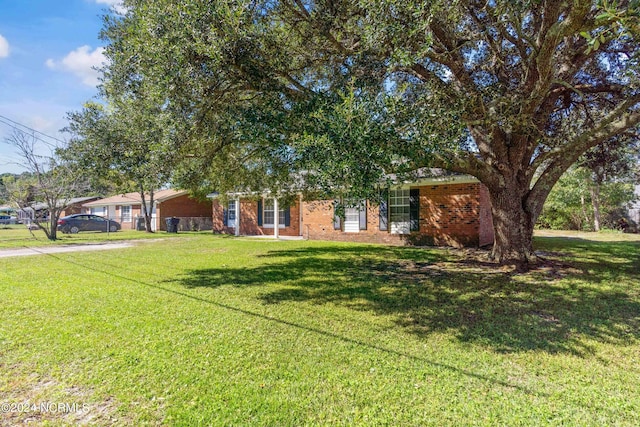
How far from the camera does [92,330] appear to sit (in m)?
4.40

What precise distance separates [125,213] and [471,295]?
32021 mm

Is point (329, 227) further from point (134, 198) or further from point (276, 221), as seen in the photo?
point (134, 198)

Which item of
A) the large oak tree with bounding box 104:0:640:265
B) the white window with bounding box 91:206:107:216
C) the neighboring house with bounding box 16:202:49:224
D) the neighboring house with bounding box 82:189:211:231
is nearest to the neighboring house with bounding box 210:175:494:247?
the large oak tree with bounding box 104:0:640:265

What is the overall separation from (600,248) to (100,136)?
1589cm

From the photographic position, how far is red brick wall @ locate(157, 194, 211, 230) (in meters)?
26.7

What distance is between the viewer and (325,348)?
12.8 feet

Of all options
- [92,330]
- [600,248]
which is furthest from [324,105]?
[600,248]

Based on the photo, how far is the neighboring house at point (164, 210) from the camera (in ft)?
87.4

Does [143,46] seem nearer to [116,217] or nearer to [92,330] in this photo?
[92,330]

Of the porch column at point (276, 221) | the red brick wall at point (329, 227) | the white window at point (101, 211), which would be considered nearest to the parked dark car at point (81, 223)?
the white window at point (101, 211)

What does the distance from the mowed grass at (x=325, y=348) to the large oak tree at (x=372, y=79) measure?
211cm

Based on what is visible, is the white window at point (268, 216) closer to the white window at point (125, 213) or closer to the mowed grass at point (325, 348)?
the mowed grass at point (325, 348)

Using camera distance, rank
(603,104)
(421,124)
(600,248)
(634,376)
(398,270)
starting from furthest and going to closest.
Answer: (600,248), (603,104), (398,270), (421,124), (634,376)

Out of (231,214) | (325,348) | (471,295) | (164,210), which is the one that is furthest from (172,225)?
(325,348)
